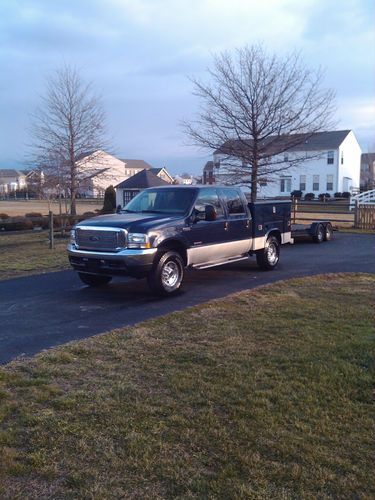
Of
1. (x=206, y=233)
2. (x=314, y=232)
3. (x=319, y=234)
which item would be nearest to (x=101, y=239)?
(x=206, y=233)

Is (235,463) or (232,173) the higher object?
(232,173)

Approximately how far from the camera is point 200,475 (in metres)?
2.96

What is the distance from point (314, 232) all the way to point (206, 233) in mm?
8783

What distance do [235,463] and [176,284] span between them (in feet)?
18.6

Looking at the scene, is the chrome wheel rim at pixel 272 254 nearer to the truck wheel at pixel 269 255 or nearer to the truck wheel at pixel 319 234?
the truck wheel at pixel 269 255

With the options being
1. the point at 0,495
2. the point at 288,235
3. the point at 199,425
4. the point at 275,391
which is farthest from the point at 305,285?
the point at 0,495

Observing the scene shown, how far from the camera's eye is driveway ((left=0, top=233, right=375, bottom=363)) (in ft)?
20.1

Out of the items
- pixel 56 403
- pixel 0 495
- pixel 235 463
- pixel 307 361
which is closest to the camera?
pixel 0 495

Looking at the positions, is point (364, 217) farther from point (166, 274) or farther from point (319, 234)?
point (166, 274)

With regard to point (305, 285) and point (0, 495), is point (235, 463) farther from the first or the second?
point (305, 285)

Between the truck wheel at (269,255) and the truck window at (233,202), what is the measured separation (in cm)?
114

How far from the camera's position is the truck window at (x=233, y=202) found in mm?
10219

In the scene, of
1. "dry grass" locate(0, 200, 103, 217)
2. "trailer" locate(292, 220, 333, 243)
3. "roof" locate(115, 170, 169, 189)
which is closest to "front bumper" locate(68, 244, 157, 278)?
"trailer" locate(292, 220, 333, 243)

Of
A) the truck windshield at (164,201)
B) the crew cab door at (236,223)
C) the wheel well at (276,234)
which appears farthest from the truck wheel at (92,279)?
the wheel well at (276,234)
